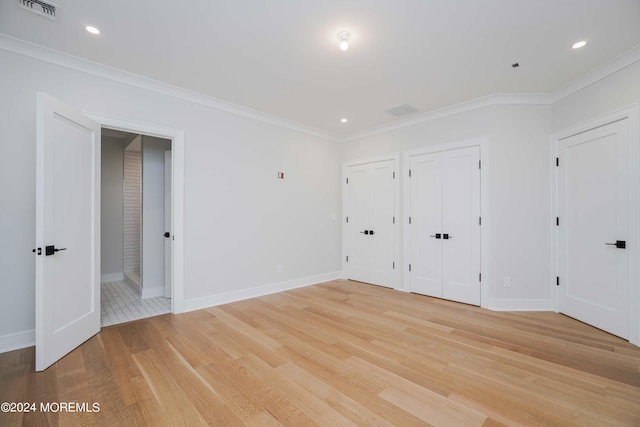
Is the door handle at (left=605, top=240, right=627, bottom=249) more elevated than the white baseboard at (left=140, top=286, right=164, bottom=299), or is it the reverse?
the door handle at (left=605, top=240, right=627, bottom=249)

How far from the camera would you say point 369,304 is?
402cm

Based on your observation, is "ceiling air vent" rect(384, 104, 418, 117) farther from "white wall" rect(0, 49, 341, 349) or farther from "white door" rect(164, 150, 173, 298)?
"white door" rect(164, 150, 173, 298)

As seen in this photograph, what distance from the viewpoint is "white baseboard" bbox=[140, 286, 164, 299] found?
14.2 ft

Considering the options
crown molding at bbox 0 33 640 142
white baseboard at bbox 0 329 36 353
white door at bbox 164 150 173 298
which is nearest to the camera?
white baseboard at bbox 0 329 36 353

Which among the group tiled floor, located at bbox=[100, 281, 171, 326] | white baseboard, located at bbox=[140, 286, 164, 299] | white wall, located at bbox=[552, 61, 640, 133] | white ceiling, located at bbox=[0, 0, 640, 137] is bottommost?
tiled floor, located at bbox=[100, 281, 171, 326]

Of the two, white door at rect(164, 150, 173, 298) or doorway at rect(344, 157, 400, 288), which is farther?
doorway at rect(344, 157, 400, 288)

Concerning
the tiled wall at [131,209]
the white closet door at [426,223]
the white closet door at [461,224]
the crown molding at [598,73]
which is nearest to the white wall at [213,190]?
the white closet door at [426,223]

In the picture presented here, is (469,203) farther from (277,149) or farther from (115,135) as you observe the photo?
(115,135)

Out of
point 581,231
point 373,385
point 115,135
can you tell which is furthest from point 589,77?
point 115,135

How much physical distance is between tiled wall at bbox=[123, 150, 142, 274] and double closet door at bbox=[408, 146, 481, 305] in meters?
5.32

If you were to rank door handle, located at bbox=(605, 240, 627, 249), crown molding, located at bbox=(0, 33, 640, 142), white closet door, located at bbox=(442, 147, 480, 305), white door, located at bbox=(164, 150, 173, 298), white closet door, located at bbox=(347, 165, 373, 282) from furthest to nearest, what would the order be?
white closet door, located at bbox=(347, 165, 373, 282), white door, located at bbox=(164, 150, 173, 298), white closet door, located at bbox=(442, 147, 480, 305), door handle, located at bbox=(605, 240, 627, 249), crown molding, located at bbox=(0, 33, 640, 142)

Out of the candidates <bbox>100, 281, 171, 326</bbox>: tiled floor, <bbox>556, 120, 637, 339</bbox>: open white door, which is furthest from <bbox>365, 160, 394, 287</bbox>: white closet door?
<bbox>100, 281, 171, 326</bbox>: tiled floor

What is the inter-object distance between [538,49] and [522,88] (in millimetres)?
951

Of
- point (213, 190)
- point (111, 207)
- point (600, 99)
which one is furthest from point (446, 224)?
point (111, 207)
